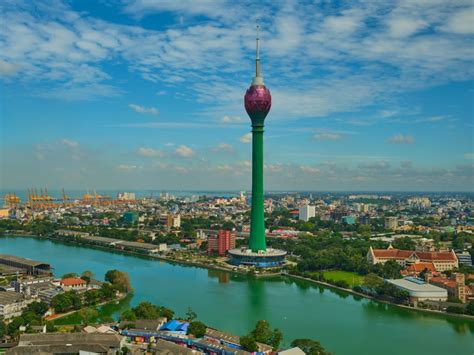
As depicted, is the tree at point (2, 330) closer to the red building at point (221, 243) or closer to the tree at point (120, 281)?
the tree at point (120, 281)

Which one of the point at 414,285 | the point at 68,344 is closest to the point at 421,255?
the point at 414,285

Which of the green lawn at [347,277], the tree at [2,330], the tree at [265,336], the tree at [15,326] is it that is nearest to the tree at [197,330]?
the tree at [265,336]

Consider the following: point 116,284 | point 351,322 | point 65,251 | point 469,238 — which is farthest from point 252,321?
point 469,238

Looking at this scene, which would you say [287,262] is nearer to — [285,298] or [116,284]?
[285,298]

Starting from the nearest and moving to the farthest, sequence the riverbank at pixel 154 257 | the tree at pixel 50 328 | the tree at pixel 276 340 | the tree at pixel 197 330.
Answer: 1. the tree at pixel 276 340
2. the tree at pixel 197 330
3. the tree at pixel 50 328
4. the riverbank at pixel 154 257

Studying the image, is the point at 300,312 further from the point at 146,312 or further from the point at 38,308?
the point at 38,308
